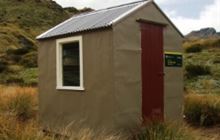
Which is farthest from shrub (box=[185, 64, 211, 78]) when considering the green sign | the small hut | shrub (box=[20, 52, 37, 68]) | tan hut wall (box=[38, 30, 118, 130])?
shrub (box=[20, 52, 37, 68])

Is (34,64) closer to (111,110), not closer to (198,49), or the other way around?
(198,49)

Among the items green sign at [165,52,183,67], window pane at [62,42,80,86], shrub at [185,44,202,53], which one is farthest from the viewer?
shrub at [185,44,202,53]

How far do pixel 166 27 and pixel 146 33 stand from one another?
0.91 metres

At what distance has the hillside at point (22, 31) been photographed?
1195 inches

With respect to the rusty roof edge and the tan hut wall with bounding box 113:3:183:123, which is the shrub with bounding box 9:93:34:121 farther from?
the rusty roof edge

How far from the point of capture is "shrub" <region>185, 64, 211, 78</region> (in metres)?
22.9

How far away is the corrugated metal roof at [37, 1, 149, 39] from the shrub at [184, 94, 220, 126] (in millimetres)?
3930

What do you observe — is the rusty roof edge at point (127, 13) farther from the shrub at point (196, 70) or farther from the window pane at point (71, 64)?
the shrub at point (196, 70)

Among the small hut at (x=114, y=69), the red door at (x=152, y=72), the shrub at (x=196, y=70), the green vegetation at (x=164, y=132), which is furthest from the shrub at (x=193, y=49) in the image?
the green vegetation at (x=164, y=132)

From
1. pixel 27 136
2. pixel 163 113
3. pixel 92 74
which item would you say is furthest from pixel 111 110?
pixel 27 136

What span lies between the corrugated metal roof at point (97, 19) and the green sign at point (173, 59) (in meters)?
1.54

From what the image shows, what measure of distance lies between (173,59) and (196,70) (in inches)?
510

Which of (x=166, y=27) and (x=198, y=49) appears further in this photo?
(x=198, y=49)

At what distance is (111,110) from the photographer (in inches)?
347
